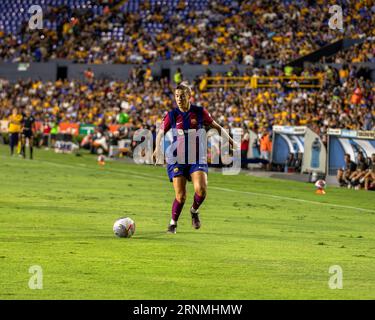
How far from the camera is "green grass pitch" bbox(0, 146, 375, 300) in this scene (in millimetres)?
11656

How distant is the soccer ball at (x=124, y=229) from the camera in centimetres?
1653

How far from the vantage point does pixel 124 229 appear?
16531 millimetres

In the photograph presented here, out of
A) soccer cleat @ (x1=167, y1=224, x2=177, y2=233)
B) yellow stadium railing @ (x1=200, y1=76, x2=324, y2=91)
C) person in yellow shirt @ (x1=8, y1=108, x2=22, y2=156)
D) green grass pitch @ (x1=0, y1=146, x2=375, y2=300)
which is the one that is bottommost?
green grass pitch @ (x1=0, y1=146, x2=375, y2=300)

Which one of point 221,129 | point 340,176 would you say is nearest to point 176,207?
point 221,129

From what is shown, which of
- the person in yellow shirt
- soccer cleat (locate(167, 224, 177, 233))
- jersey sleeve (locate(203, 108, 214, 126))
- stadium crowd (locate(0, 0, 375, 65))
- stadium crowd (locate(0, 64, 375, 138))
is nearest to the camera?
jersey sleeve (locate(203, 108, 214, 126))

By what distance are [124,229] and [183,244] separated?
1148 millimetres

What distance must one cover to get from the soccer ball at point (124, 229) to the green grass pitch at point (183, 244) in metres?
0.19

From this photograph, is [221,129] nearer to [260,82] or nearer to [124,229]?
[124,229]

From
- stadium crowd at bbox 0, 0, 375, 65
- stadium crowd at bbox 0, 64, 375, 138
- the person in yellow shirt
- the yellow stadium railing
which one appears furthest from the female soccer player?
stadium crowd at bbox 0, 0, 375, 65

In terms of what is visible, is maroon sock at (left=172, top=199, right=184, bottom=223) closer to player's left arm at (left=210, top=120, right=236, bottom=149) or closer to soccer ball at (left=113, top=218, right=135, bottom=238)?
soccer ball at (left=113, top=218, right=135, bottom=238)

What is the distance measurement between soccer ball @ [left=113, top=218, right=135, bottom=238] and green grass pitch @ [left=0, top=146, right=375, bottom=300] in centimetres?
19

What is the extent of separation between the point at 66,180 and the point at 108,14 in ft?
136
